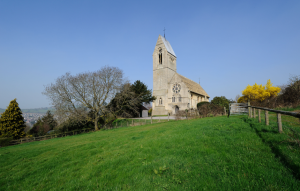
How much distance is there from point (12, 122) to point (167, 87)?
107 ft

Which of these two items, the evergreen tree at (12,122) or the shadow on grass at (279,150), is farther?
the evergreen tree at (12,122)

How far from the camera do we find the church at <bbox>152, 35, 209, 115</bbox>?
35812 millimetres

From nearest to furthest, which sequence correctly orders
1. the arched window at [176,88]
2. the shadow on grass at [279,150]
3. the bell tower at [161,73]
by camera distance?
the shadow on grass at [279,150] < the arched window at [176,88] < the bell tower at [161,73]

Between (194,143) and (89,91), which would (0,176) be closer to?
(194,143)

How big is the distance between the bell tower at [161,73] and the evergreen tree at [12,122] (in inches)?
1096

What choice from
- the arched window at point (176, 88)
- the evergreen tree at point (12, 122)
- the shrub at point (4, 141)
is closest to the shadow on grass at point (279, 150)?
the shrub at point (4, 141)

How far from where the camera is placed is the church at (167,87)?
3581 centimetres

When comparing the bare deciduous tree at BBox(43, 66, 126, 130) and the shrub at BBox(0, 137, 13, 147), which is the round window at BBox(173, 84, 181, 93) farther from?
the shrub at BBox(0, 137, 13, 147)

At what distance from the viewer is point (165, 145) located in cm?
545

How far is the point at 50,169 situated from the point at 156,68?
36.3 metres

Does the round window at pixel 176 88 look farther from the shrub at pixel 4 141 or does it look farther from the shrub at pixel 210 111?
the shrub at pixel 4 141

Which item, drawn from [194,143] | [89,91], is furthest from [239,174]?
[89,91]

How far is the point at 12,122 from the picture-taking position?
2645cm

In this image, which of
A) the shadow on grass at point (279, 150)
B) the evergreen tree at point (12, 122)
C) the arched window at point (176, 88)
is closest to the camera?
the shadow on grass at point (279, 150)
